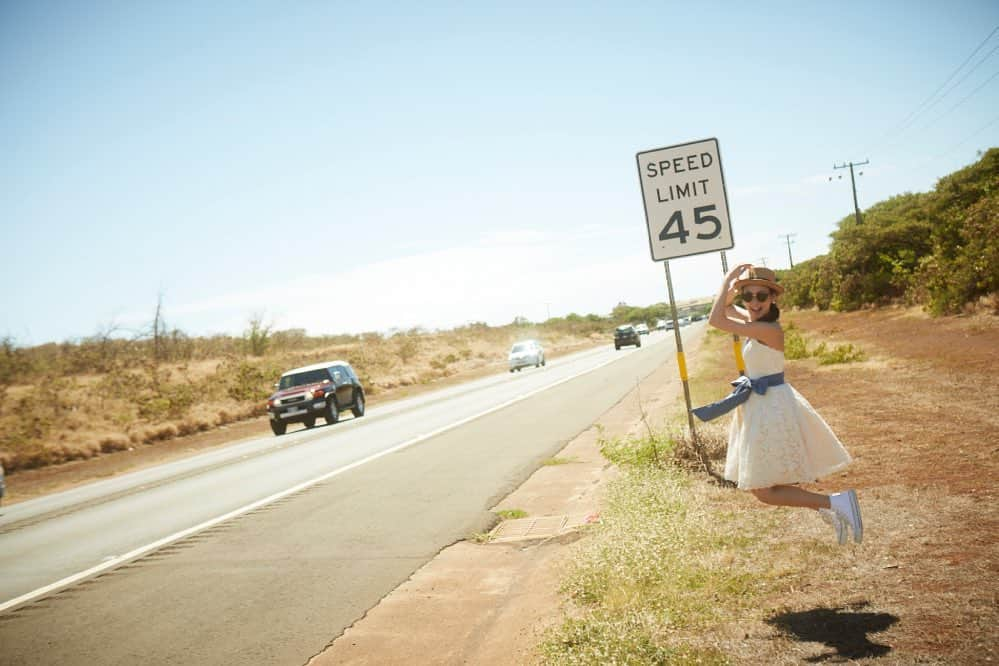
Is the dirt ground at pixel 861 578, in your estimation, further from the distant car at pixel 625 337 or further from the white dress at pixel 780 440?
the distant car at pixel 625 337

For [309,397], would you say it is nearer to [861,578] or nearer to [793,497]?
[793,497]

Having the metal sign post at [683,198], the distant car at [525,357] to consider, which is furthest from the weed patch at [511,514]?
the distant car at [525,357]

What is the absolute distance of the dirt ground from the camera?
3344mm

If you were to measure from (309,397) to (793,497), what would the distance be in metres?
19.3

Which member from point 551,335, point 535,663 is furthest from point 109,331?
point 551,335

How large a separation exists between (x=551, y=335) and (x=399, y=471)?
105222 mm

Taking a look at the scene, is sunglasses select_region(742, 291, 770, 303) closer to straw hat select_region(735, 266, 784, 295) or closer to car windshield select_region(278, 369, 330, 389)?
straw hat select_region(735, 266, 784, 295)

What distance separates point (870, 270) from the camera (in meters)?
38.9

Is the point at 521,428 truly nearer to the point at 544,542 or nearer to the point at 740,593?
the point at 544,542

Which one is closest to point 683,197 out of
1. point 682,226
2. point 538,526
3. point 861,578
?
point 682,226

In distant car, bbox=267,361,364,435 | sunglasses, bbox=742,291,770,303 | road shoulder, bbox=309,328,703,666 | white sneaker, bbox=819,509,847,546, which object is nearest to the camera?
white sneaker, bbox=819,509,847,546

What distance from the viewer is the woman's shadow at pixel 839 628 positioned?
321 cm

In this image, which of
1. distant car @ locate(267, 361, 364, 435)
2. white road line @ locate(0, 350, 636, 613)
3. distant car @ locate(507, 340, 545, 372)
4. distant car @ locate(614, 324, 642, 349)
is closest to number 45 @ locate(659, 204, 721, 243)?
white road line @ locate(0, 350, 636, 613)

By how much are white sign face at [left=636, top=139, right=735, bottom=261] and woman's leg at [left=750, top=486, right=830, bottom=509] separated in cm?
399
